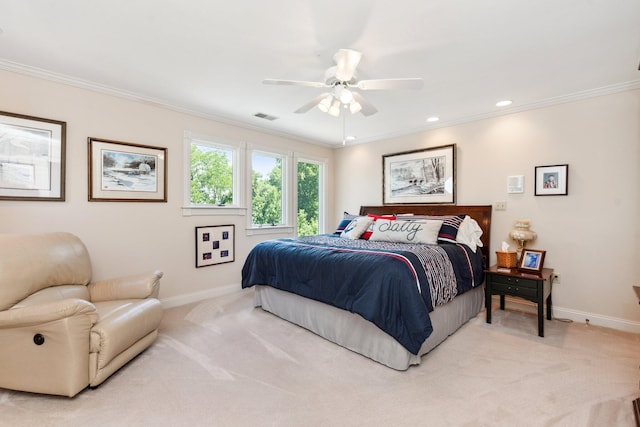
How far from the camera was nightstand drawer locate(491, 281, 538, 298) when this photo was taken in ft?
9.30

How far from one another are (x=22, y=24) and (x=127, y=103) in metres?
1.24

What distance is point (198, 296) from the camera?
3.88 metres

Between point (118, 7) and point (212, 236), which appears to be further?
point (212, 236)

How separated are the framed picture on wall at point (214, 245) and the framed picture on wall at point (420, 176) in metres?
2.51

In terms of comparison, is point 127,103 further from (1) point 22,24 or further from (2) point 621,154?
(2) point 621,154

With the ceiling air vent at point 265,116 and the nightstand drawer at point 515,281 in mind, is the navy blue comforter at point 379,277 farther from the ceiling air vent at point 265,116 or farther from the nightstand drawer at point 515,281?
the ceiling air vent at point 265,116

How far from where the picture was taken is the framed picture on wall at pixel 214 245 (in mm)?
3902

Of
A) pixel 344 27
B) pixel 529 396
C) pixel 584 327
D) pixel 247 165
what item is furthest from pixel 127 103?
pixel 584 327

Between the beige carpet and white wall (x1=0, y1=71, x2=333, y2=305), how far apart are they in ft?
3.31

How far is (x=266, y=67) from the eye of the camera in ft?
8.62

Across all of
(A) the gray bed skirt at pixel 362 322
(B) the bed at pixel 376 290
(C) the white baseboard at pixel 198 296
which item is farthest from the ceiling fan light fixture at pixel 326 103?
(C) the white baseboard at pixel 198 296

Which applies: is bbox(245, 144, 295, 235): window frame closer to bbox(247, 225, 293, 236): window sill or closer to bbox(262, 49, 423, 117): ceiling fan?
bbox(247, 225, 293, 236): window sill

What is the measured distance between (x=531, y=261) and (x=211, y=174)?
4.00 m

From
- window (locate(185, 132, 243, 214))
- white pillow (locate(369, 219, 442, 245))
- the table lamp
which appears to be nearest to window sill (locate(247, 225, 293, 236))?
window (locate(185, 132, 243, 214))
